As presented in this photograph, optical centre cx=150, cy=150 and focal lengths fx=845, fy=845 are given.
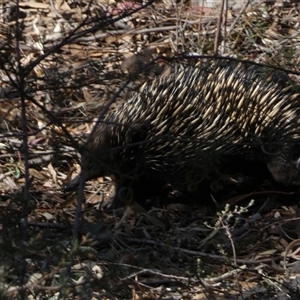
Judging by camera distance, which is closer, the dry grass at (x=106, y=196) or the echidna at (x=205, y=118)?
the dry grass at (x=106, y=196)

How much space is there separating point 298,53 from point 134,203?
5.90 ft

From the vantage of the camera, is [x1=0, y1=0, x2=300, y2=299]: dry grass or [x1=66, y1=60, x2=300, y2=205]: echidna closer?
[x1=0, y1=0, x2=300, y2=299]: dry grass

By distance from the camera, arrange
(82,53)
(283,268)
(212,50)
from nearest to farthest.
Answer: (283,268), (82,53), (212,50)

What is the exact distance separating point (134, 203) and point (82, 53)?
131 cm

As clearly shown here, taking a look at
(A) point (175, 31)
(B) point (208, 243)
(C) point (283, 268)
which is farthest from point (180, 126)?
(A) point (175, 31)

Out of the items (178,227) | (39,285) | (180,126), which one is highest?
(39,285)

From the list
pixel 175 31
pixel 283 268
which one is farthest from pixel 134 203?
pixel 175 31

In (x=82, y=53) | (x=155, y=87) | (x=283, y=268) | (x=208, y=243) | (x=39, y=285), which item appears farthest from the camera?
(x=82, y=53)

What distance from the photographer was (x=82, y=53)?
606cm

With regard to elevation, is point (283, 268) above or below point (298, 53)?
below

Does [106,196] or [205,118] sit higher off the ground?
[205,118]

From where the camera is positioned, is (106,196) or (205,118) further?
(106,196)

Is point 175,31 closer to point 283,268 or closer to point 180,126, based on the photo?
point 180,126

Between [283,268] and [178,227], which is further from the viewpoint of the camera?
[178,227]
